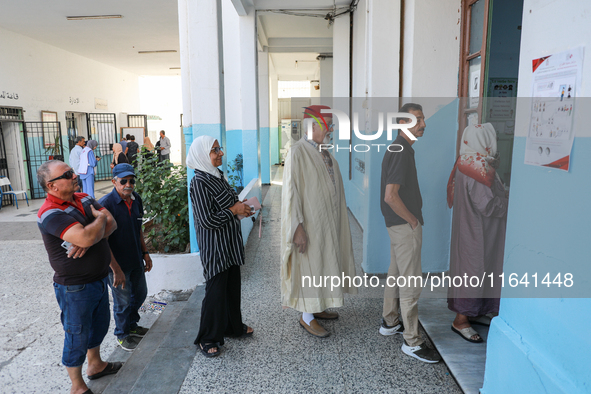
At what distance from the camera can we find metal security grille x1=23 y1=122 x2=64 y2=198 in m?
10.5

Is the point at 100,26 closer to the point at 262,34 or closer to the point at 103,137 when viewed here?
the point at 262,34

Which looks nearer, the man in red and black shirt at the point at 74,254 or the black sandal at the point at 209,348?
the man in red and black shirt at the point at 74,254

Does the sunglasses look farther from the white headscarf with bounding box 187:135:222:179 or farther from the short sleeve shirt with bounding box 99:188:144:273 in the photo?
the white headscarf with bounding box 187:135:222:179

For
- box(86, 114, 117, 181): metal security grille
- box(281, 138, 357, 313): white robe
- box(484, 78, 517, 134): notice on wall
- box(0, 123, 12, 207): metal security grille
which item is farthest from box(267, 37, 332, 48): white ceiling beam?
box(281, 138, 357, 313): white robe

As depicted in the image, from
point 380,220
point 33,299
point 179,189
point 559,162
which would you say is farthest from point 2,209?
point 559,162

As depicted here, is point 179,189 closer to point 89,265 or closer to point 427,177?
point 89,265

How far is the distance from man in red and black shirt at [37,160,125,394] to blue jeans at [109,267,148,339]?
0.48m

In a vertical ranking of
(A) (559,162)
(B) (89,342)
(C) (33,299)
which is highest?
(A) (559,162)

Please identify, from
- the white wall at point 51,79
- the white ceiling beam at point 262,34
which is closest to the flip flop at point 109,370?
the white ceiling beam at point 262,34

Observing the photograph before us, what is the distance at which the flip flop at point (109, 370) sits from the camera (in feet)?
9.68

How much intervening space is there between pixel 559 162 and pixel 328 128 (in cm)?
165

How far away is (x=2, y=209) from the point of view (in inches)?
367

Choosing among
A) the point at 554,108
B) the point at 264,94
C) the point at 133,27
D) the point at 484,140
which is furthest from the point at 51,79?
the point at 554,108

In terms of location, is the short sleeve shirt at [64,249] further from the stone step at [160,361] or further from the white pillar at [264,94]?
the white pillar at [264,94]
